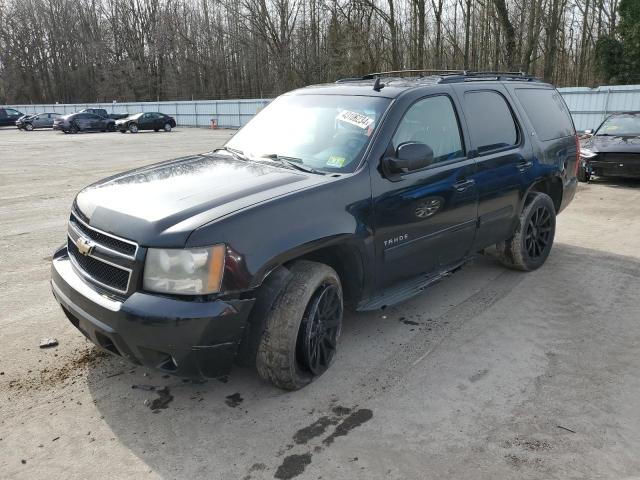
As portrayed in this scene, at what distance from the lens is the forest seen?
3114 cm

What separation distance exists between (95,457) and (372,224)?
2114 millimetres

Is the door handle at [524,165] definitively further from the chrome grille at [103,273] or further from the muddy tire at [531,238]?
the chrome grille at [103,273]

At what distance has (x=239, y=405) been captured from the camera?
3.25 meters

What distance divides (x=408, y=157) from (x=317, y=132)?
0.76 meters

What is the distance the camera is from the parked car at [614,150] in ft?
34.6

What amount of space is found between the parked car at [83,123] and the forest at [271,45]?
15.9 meters

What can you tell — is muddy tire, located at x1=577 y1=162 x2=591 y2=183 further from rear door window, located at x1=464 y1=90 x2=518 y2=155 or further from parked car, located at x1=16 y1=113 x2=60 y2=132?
parked car, located at x1=16 y1=113 x2=60 y2=132

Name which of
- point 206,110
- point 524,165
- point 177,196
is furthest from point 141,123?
point 177,196

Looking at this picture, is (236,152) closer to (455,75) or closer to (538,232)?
(455,75)

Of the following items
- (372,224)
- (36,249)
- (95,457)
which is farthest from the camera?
(36,249)

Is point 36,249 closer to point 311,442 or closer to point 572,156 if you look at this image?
point 311,442

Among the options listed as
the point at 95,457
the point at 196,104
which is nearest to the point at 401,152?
the point at 95,457

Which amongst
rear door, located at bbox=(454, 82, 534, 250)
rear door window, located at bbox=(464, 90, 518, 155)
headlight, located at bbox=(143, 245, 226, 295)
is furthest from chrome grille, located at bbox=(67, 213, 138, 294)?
rear door window, located at bbox=(464, 90, 518, 155)

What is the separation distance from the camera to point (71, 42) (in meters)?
67.4
